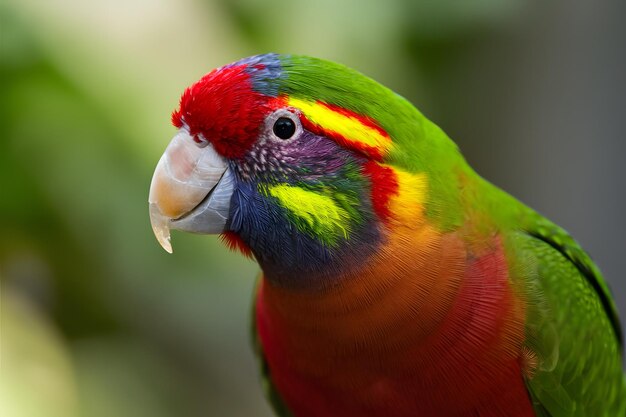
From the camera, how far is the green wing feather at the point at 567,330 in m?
1.47

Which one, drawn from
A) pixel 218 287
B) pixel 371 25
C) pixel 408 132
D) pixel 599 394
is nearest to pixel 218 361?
pixel 218 287

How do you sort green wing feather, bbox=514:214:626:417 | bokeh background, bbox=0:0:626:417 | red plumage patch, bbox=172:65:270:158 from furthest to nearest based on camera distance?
bokeh background, bbox=0:0:626:417 → green wing feather, bbox=514:214:626:417 → red plumage patch, bbox=172:65:270:158

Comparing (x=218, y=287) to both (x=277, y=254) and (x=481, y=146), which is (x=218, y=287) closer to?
(x=277, y=254)

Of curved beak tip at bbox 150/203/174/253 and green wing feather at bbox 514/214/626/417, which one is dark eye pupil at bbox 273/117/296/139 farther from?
green wing feather at bbox 514/214/626/417

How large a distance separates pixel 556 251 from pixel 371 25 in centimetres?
100

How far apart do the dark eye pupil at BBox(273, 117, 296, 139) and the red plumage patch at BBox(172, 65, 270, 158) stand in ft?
0.10

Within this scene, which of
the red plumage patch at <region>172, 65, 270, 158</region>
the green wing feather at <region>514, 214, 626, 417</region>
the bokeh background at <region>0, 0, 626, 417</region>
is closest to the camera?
the red plumage patch at <region>172, 65, 270, 158</region>

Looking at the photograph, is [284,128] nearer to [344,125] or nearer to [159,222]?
[344,125]

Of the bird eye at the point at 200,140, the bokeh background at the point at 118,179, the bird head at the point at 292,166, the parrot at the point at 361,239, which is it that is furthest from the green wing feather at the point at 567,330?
the bokeh background at the point at 118,179

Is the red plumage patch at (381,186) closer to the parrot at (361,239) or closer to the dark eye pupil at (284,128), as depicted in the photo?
the parrot at (361,239)

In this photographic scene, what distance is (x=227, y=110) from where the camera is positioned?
1241mm

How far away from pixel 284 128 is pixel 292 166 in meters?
0.07

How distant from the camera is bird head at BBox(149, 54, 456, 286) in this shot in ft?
4.10

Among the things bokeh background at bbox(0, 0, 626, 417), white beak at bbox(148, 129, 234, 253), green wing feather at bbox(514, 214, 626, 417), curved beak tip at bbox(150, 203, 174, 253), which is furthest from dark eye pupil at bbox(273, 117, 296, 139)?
bokeh background at bbox(0, 0, 626, 417)
